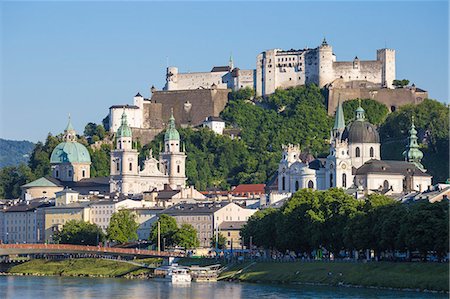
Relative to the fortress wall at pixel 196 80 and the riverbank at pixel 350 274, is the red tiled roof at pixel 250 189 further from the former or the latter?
the riverbank at pixel 350 274

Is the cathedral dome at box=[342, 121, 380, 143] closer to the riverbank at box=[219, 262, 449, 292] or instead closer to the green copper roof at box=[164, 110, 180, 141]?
the green copper roof at box=[164, 110, 180, 141]

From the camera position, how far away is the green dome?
137 metres

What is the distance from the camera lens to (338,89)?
14262 centimetres

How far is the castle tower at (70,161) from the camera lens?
13612 cm

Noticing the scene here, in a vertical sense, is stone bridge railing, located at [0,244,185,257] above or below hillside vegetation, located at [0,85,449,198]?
below

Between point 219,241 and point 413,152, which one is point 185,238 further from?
point 413,152

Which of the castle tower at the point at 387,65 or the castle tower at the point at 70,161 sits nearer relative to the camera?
the castle tower at the point at 70,161

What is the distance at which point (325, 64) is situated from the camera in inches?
5699

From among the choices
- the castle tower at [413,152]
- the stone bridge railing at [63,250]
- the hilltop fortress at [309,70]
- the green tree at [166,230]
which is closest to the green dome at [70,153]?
the hilltop fortress at [309,70]

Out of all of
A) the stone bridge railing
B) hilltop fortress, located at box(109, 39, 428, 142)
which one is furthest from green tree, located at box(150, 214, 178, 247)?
hilltop fortress, located at box(109, 39, 428, 142)

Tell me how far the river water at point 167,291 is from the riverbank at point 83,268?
19.5ft

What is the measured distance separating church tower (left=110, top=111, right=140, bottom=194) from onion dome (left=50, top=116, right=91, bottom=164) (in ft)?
21.6

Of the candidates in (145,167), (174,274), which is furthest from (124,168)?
(174,274)

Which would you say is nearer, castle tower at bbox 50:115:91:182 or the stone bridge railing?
the stone bridge railing
